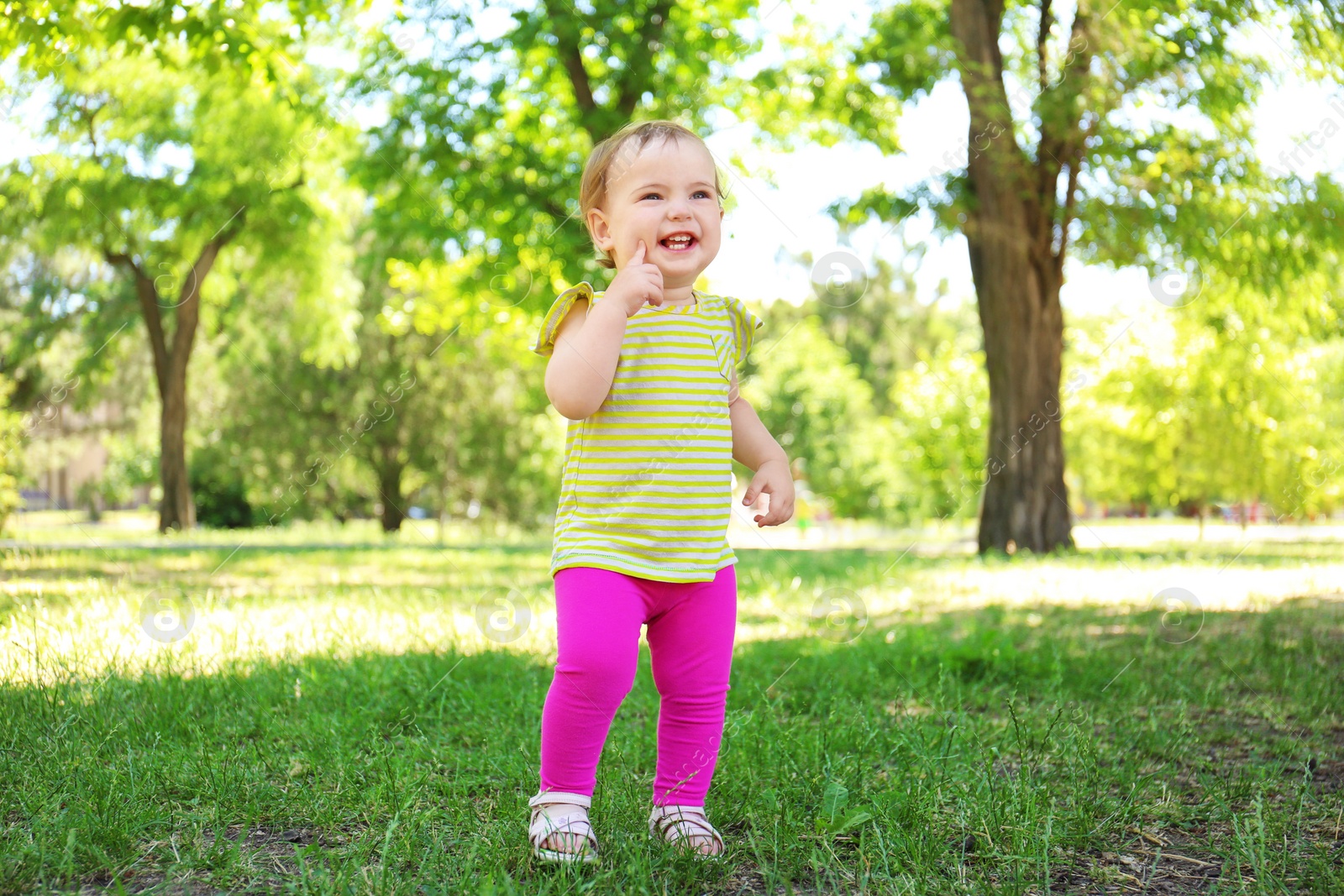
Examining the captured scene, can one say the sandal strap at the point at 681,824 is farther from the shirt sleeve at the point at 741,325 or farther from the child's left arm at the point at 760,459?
the shirt sleeve at the point at 741,325

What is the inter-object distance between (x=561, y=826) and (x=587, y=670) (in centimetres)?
32

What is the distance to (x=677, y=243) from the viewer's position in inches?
96.7

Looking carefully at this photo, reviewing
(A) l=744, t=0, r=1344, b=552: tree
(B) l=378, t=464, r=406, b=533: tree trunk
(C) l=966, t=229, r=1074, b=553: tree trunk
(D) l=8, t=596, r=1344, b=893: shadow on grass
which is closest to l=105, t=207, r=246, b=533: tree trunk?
(B) l=378, t=464, r=406, b=533: tree trunk

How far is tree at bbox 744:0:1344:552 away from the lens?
10438mm

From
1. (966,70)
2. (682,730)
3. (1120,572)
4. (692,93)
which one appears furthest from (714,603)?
(692,93)

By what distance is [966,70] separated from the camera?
34.9 ft

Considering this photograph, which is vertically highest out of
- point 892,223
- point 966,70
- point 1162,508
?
point 966,70

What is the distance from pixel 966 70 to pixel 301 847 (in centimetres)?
1030

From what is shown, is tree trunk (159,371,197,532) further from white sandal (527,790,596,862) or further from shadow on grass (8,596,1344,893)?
white sandal (527,790,596,862)

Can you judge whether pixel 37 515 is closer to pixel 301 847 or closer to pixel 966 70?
pixel 966 70

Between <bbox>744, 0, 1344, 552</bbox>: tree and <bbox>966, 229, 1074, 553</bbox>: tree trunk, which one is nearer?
<bbox>744, 0, 1344, 552</bbox>: tree

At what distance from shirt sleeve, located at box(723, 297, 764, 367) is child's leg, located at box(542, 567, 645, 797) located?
0.72 metres

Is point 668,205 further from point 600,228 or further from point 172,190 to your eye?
point 172,190

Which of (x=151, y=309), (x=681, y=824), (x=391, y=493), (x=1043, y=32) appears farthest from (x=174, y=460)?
(x=681, y=824)
